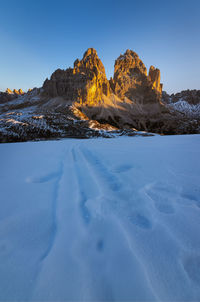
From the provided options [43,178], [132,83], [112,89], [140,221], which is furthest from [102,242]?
[132,83]

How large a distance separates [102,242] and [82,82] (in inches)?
3021

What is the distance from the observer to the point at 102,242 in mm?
943

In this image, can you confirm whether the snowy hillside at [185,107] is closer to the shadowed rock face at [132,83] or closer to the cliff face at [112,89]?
the shadowed rock face at [132,83]

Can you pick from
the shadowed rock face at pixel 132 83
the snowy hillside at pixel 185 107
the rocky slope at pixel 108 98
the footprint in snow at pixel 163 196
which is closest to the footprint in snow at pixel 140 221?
the footprint in snow at pixel 163 196

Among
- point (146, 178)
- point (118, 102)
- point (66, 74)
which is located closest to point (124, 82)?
point (118, 102)

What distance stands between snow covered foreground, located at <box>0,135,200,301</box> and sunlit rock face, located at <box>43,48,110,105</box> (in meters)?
69.9

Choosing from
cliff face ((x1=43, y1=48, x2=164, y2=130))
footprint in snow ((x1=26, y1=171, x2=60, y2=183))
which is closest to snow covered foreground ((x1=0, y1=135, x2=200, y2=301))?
footprint in snow ((x1=26, y1=171, x2=60, y2=183))

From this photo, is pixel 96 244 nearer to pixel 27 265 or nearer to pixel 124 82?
pixel 27 265

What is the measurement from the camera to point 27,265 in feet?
2.48

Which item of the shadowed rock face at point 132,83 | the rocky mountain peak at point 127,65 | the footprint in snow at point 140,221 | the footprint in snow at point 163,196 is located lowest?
the footprint in snow at point 140,221

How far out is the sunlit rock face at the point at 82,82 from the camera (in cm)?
6538

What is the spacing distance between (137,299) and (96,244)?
388mm

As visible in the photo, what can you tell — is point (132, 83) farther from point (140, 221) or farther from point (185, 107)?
point (140, 221)

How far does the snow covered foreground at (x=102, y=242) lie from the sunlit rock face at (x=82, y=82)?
69.9 m
